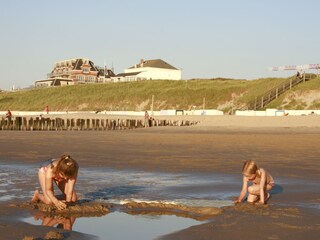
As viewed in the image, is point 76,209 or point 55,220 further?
point 76,209

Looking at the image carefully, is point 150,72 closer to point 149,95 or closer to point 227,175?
point 149,95

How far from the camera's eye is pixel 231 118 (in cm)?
4231

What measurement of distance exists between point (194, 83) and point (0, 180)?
277ft

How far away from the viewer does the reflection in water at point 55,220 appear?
6545 millimetres

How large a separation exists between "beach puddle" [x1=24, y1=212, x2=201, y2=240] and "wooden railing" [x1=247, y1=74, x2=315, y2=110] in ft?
182

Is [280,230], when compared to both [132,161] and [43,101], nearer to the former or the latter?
[132,161]

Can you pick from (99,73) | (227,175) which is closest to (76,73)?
(99,73)

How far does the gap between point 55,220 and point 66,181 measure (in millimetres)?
973

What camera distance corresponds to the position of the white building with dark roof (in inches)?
5221

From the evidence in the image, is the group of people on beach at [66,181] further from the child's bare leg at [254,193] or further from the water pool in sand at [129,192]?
the water pool in sand at [129,192]

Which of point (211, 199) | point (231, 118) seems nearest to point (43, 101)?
point (231, 118)

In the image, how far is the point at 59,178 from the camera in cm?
772

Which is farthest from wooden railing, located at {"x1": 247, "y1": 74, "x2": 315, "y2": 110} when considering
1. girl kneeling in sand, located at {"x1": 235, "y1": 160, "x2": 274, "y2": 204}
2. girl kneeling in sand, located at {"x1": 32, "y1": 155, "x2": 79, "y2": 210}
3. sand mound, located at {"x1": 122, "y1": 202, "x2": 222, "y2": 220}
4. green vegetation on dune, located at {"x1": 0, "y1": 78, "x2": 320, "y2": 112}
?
girl kneeling in sand, located at {"x1": 32, "y1": 155, "x2": 79, "y2": 210}

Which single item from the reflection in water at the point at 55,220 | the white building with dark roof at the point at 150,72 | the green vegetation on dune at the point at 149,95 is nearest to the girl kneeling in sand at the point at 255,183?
the reflection in water at the point at 55,220
